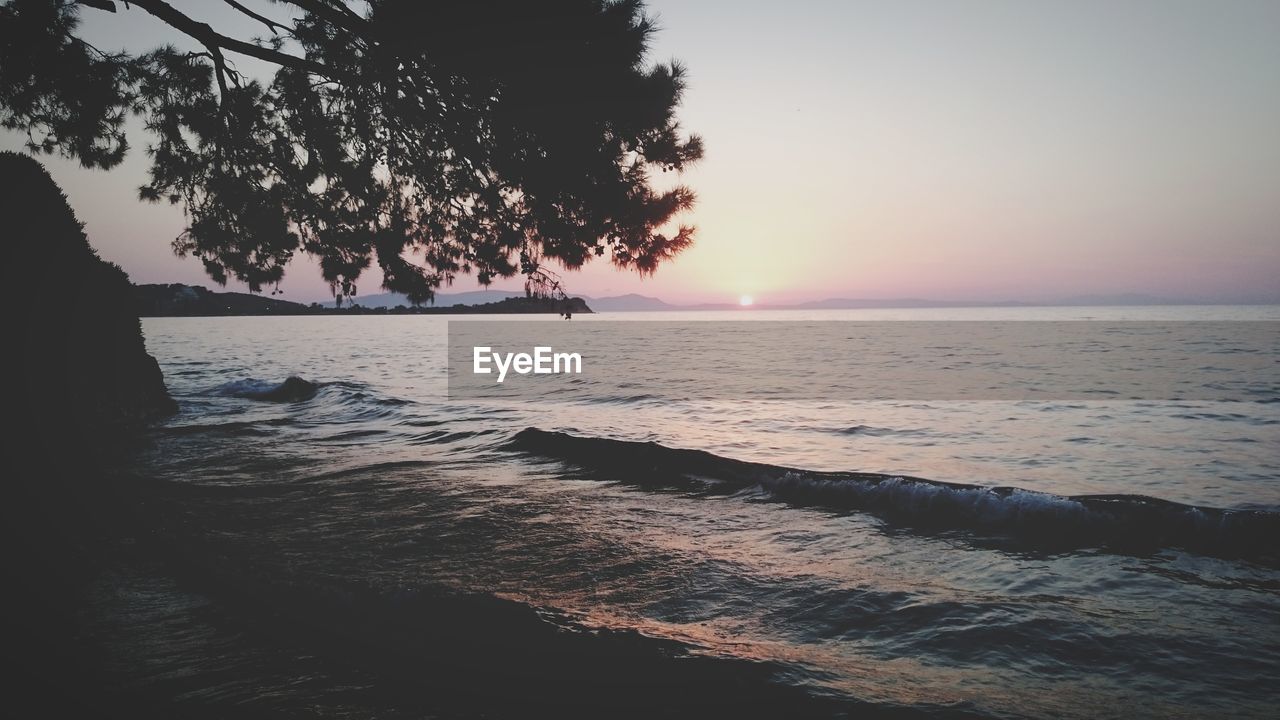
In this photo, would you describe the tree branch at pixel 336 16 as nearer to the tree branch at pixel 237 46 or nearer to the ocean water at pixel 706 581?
the tree branch at pixel 237 46

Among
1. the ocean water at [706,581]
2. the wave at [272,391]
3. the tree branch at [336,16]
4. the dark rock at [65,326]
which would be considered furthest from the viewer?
the wave at [272,391]

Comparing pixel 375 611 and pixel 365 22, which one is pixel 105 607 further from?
pixel 365 22

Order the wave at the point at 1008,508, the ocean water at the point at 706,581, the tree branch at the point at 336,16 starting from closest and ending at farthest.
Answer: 1. the ocean water at the point at 706,581
2. the wave at the point at 1008,508
3. the tree branch at the point at 336,16

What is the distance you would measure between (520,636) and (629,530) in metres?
3.11

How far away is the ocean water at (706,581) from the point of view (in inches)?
152

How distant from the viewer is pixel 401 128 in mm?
8961

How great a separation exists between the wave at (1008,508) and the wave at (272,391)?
57.2 ft

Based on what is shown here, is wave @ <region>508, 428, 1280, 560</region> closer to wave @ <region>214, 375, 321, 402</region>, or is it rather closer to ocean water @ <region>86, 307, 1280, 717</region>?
ocean water @ <region>86, 307, 1280, 717</region>

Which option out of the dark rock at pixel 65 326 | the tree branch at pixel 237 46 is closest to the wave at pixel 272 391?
the dark rock at pixel 65 326

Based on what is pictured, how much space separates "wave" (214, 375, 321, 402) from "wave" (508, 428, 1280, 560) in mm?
17446

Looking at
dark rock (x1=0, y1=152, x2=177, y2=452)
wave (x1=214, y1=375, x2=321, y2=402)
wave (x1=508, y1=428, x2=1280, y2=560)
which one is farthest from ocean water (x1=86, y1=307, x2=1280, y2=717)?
wave (x1=214, y1=375, x2=321, y2=402)

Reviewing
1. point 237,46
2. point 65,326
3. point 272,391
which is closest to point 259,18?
point 237,46

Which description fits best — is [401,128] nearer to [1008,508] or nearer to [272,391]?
[1008,508]

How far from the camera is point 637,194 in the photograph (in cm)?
848
